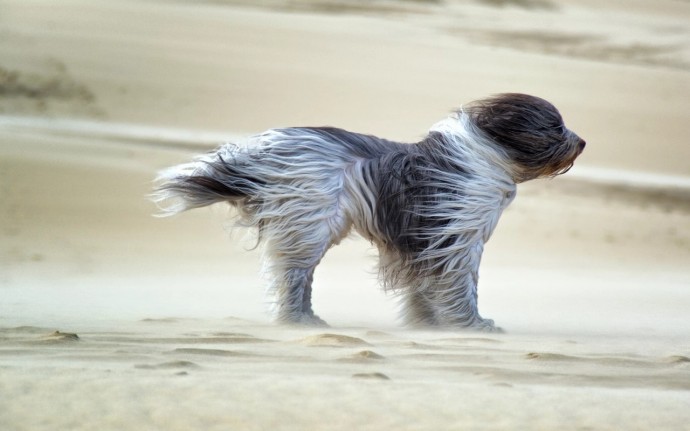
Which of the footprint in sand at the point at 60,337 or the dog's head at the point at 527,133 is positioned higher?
the dog's head at the point at 527,133

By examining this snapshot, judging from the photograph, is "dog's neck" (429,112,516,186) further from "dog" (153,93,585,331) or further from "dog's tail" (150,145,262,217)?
"dog's tail" (150,145,262,217)

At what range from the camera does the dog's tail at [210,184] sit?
599 cm

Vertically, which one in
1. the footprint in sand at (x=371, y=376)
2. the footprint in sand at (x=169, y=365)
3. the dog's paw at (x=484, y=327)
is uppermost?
the dog's paw at (x=484, y=327)

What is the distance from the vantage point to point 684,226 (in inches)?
510

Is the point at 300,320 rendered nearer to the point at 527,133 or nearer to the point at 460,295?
the point at 460,295

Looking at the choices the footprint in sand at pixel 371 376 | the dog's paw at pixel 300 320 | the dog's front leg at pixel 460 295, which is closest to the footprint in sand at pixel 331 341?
the dog's paw at pixel 300 320

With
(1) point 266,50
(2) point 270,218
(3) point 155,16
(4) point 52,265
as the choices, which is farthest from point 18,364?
(3) point 155,16

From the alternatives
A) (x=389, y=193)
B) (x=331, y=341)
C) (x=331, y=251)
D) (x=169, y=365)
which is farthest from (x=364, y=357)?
(x=331, y=251)

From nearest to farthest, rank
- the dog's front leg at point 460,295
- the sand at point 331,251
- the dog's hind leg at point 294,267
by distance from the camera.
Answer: the sand at point 331,251 < the dog's hind leg at point 294,267 < the dog's front leg at point 460,295

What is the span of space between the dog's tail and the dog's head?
1216 mm

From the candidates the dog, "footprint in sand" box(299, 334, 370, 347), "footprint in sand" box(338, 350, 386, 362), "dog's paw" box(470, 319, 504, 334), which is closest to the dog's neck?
the dog

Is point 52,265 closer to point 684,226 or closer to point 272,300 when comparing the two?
point 272,300

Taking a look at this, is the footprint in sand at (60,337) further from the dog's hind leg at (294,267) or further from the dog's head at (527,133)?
the dog's head at (527,133)

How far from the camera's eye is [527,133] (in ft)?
20.3
